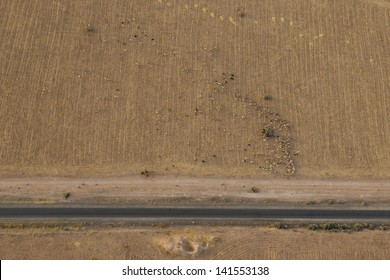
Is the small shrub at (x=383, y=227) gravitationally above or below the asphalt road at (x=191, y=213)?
below

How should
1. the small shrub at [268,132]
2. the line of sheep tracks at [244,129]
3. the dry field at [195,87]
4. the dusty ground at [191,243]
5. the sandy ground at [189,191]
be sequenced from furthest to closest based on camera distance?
the small shrub at [268,132]
the line of sheep tracks at [244,129]
the dry field at [195,87]
the sandy ground at [189,191]
the dusty ground at [191,243]

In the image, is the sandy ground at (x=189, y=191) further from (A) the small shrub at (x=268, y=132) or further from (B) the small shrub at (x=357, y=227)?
(A) the small shrub at (x=268, y=132)

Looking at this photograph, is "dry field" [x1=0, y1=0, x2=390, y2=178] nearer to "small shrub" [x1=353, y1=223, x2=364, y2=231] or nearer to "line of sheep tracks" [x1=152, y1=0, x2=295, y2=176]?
"line of sheep tracks" [x1=152, y1=0, x2=295, y2=176]

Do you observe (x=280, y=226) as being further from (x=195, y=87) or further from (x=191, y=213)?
(x=195, y=87)

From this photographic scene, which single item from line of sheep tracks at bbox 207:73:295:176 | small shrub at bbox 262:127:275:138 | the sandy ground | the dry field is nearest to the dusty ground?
the sandy ground

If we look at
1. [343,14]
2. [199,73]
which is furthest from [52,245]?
[343,14]

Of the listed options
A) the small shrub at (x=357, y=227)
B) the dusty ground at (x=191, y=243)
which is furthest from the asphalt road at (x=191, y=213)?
the dusty ground at (x=191, y=243)

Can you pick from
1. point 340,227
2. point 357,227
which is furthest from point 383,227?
point 340,227

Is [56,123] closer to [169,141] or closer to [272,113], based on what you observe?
[169,141]
